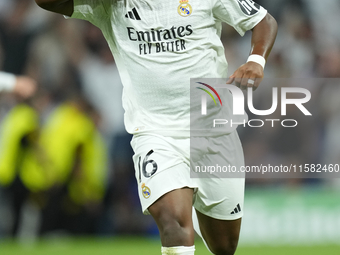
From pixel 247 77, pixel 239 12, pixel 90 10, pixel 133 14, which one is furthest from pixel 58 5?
pixel 247 77

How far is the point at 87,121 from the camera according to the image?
8672mm

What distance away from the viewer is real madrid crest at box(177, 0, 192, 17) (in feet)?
Result: 13.6

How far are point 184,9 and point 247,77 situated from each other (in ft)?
2.38

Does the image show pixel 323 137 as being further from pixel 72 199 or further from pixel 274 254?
pixel 72 199

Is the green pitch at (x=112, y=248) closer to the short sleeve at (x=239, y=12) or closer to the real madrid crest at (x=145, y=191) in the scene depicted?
the real madrid crest at (x=145, y=191)

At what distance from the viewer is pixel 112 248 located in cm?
801

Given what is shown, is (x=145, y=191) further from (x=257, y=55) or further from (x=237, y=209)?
(x=257, y=55)

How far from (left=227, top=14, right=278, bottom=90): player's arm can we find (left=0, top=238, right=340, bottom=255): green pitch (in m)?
3.74

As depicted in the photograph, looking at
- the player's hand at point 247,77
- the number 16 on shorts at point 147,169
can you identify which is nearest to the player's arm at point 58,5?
the number 16 on shorts at point 147,169

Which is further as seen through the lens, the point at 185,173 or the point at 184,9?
the point at 184,9

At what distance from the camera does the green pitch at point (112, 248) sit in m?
7.57

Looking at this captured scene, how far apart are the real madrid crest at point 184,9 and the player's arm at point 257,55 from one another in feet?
1.60

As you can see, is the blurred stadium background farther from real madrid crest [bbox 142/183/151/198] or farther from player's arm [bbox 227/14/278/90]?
player's arm [bbox 227/14/278/90]

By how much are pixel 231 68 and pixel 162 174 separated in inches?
191
